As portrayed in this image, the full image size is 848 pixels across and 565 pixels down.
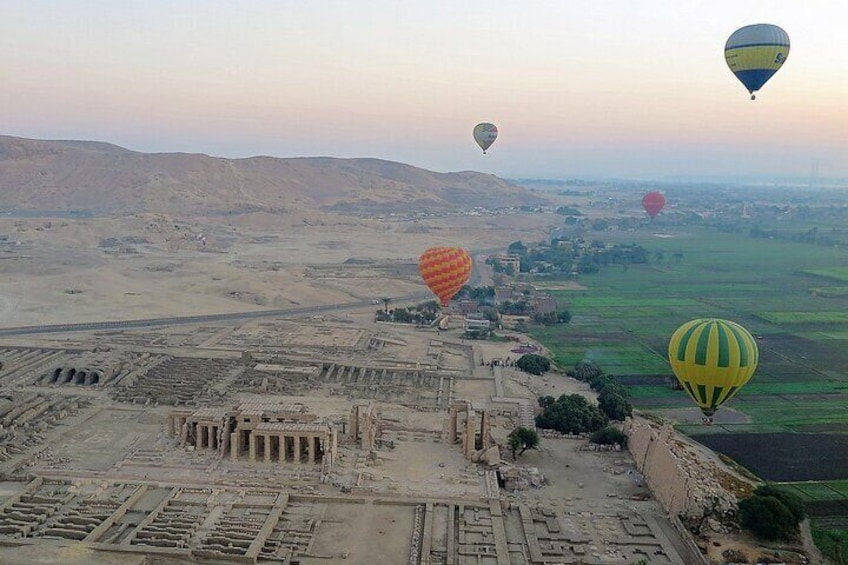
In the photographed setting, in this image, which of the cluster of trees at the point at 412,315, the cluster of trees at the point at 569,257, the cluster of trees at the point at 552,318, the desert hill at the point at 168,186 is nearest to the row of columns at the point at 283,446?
the cluster of trees at the point at 412,315

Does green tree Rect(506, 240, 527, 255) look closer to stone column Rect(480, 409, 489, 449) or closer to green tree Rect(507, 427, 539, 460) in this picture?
green tree Rect(507, 427, 539, 460)

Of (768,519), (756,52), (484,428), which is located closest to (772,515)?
(768,519)

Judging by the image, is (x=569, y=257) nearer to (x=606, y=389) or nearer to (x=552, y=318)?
(x=552, y=318)

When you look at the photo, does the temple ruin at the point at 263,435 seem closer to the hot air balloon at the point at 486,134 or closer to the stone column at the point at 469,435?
the stone column at the point at 469,435

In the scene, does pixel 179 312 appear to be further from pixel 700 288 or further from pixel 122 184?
Answer: pixel 122 184

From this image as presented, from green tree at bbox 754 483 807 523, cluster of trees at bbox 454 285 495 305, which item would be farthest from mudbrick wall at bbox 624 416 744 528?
cluster of trees at bbox 454 285 495 305

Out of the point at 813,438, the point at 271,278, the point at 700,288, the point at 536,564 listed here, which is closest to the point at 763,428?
the point at 813,438
